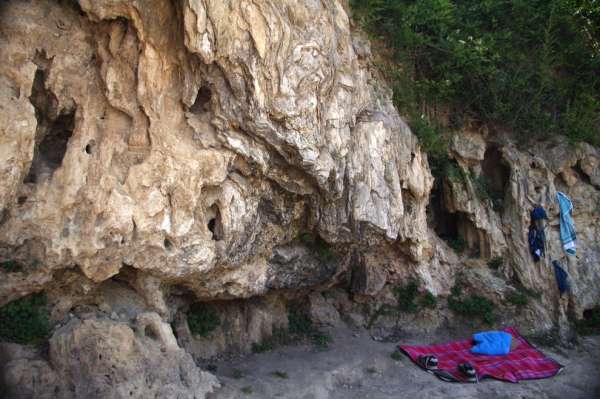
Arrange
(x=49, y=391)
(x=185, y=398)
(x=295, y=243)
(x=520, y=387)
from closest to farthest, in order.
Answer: (x=49, y=391), (x=185, y=398), (x=520, y=387), (x=295, y=243)

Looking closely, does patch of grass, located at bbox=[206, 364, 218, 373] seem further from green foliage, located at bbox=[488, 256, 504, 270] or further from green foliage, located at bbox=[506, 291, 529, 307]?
green foliage, located at bbox=[488, 256, 504, 270]

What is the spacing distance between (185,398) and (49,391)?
1680 mm

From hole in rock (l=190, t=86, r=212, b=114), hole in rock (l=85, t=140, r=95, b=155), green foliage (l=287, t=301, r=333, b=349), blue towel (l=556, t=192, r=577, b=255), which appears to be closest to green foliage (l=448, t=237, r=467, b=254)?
blue towel (l=556, t=192, r=577, b=255)

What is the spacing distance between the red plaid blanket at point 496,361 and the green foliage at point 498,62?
456 cm

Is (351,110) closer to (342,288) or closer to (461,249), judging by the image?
(342,288)

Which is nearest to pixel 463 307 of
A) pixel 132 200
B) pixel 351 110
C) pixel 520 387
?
pixel 520 387

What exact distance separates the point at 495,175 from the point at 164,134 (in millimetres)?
9406

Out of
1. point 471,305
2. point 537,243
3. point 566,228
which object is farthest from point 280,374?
point 566,228

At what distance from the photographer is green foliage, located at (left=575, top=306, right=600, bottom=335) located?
11.1 meters

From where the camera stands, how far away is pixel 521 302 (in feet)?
35.6

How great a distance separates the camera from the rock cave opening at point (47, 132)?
20.1ft

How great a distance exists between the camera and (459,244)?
1188 centimetres

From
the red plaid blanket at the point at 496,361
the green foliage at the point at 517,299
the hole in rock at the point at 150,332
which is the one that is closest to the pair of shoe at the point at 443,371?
the red plaid blanket at the point at 496,361

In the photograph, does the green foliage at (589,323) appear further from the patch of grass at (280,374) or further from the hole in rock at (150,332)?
the hole in rock at (150,332)
